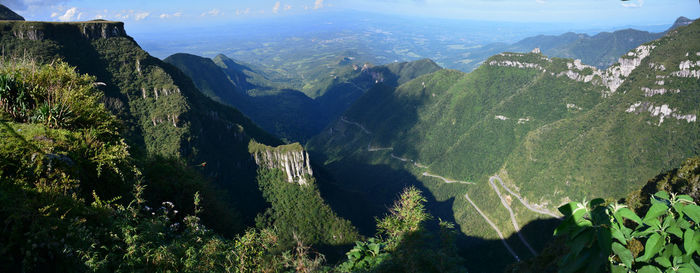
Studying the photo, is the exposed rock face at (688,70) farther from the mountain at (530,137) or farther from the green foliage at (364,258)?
the green foliage at (364,258)

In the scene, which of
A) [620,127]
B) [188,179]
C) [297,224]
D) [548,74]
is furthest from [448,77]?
[188,179]

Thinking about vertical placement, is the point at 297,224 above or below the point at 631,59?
below

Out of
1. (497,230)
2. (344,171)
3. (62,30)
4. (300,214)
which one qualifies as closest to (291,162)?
(300,214)

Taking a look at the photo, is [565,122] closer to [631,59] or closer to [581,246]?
[631,59]

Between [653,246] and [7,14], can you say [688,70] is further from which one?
[7,14]

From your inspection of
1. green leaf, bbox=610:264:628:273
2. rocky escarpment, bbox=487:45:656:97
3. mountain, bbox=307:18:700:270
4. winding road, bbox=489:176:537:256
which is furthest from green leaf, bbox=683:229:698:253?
rocky escarpment, bbox=487:45:656:97

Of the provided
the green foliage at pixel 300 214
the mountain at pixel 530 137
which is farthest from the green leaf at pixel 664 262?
the mountain at pixel 530 137

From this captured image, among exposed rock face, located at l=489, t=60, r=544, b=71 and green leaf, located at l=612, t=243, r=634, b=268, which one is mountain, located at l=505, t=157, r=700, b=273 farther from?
exposed rock face, located at l=489, t=60, r=544, b=71
